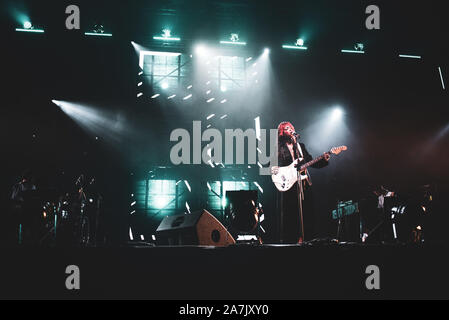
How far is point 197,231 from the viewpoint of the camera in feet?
12.3

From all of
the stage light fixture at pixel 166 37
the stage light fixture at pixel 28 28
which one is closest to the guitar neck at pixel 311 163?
the stage light fixture at pixel 166 37

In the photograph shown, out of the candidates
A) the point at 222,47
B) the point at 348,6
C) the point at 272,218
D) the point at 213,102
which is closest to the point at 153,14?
the point at 222,47

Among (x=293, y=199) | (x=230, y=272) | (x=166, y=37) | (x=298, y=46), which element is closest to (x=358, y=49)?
(x=298, y=46)

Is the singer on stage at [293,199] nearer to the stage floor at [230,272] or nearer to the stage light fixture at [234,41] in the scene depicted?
the stage floor at [230,272]

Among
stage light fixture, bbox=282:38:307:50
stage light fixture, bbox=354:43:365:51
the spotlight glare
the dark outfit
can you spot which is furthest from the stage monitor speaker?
stage light fixture, bbox=354:43:365:51

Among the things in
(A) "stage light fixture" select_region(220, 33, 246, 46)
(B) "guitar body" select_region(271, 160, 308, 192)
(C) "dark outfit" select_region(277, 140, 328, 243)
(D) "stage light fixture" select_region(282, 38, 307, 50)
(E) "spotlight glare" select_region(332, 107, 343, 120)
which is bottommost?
(C) "dark outfit" select_region(277, 140, 328, 243)

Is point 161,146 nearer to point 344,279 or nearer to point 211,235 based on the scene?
point 211,235

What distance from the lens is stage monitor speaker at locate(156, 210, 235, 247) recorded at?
12.4ft

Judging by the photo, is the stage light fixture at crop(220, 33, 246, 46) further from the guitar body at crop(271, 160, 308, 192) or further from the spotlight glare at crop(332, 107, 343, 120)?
the guitar body at crop(271, 160, 308, 192)

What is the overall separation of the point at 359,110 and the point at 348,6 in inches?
117

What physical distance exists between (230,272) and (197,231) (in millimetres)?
1320

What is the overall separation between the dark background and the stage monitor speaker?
3.65m
